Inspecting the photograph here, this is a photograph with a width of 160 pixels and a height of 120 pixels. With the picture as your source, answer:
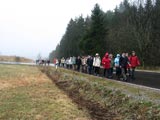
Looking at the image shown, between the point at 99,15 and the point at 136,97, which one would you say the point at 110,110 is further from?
the point at 99,15

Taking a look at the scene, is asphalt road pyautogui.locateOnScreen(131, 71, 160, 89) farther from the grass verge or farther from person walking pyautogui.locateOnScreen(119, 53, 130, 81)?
the grass verge

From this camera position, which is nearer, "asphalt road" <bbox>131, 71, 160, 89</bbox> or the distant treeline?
"asphalt road" <bbox>131, 71, 160, 89</bbox>

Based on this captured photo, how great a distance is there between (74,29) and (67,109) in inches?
4680

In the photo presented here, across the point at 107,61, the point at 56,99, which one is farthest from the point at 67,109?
the point at 107,61

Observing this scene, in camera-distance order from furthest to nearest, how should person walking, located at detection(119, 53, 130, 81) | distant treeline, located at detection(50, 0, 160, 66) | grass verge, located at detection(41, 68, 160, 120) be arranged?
1. distant treeline, located at detection(50, 0, 160, 66)
2. person walking, located at detection(119, 53, 130, 81)
3. grass verge, located at detection(41, 68, 160, 120)

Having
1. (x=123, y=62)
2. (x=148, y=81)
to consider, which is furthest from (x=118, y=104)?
(x=148, y=81)

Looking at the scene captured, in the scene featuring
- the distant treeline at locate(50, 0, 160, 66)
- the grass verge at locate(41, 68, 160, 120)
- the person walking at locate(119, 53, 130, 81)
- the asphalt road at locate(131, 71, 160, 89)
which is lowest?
the grass verge at locate(41, 68, 160, 120)

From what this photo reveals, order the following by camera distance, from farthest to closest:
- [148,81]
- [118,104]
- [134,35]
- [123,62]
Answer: [134,35] < [148,81] < [123,62] < [118,104]

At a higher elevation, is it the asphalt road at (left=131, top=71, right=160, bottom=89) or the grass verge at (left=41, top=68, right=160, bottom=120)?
the asphalt road at (left=131, top=71, right=160, bottom=89)

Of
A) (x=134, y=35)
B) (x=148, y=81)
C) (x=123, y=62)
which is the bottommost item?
(x=148, y=81)

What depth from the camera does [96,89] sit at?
1911 cm

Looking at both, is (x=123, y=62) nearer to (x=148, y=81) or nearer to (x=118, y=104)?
(x=148, y=81)

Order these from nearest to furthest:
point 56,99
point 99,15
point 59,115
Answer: point 59,115, point 56,99, point 99,15

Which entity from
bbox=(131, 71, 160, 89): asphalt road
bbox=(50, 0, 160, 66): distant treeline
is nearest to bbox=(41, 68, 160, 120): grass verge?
bbox=(131, 71, 160, 89): asphalt road
